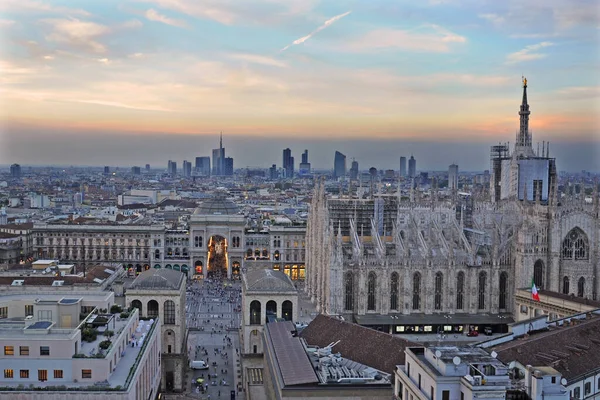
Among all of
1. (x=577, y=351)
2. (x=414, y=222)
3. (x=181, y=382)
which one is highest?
(x=414, y=222)

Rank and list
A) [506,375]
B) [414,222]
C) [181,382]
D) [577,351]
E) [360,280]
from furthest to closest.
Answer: [414,222] → [360,280] → [181,382] → [577,351] → [506,375]

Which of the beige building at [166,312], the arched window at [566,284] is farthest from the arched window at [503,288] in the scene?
the beige building at [166,312]

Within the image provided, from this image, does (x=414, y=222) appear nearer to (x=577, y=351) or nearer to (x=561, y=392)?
(x=577, y=351)

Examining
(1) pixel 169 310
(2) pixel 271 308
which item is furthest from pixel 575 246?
(1) pixel 169 310

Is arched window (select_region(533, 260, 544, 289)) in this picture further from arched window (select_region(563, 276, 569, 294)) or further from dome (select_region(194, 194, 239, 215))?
dome (select_region(194, 194, 239, 215))

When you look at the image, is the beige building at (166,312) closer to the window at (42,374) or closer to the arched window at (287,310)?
the arched window at (287,310)

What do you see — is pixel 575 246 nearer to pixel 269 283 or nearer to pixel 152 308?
pixel 269 283

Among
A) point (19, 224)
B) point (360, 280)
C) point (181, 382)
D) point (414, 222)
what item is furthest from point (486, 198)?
point (19, 224)

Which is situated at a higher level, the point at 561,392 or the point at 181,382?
the point at 561,392
